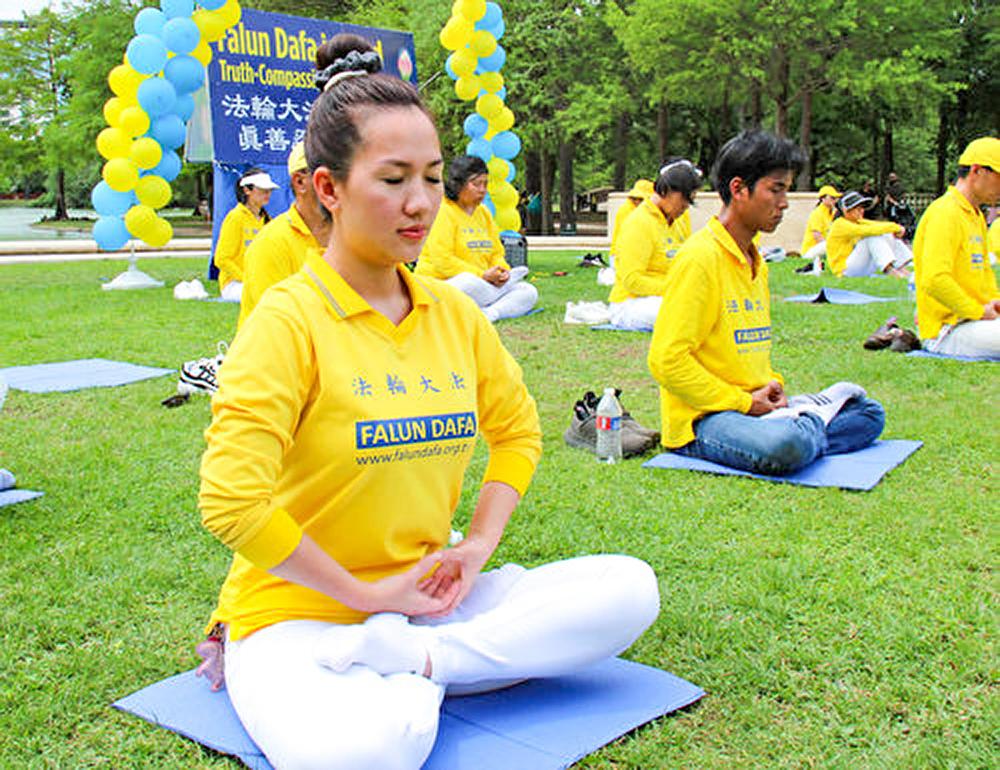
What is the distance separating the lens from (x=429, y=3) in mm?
25500

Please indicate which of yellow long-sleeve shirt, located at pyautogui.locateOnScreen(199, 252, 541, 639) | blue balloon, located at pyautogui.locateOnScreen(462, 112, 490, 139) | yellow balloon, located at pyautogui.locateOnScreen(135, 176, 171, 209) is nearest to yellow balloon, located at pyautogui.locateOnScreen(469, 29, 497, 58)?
blue balloon, located at pyautogui.locateOnScreen(462, 112, 490, 139)

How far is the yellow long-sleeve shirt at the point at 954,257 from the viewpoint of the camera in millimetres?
7211

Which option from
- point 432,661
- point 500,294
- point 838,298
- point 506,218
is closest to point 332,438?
point 432,661

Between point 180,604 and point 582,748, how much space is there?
1.66 metres

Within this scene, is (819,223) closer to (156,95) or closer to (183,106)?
(183,106)

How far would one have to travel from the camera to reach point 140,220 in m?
12.7

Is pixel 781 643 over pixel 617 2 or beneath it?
beneath

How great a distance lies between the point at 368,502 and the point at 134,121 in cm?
1138

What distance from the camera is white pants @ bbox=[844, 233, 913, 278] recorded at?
44.1ft

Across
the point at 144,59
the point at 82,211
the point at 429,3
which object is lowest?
→ the point at 82,211

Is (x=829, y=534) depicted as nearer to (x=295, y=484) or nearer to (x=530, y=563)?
(x=530, y=563)

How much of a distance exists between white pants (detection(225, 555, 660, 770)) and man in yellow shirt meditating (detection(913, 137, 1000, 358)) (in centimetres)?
547

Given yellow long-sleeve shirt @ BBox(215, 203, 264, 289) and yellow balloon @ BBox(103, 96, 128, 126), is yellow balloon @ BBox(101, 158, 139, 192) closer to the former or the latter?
yellow balloon @ BBox(103, 96, 128, 126)

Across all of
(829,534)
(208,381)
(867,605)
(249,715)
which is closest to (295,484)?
(249,715)
